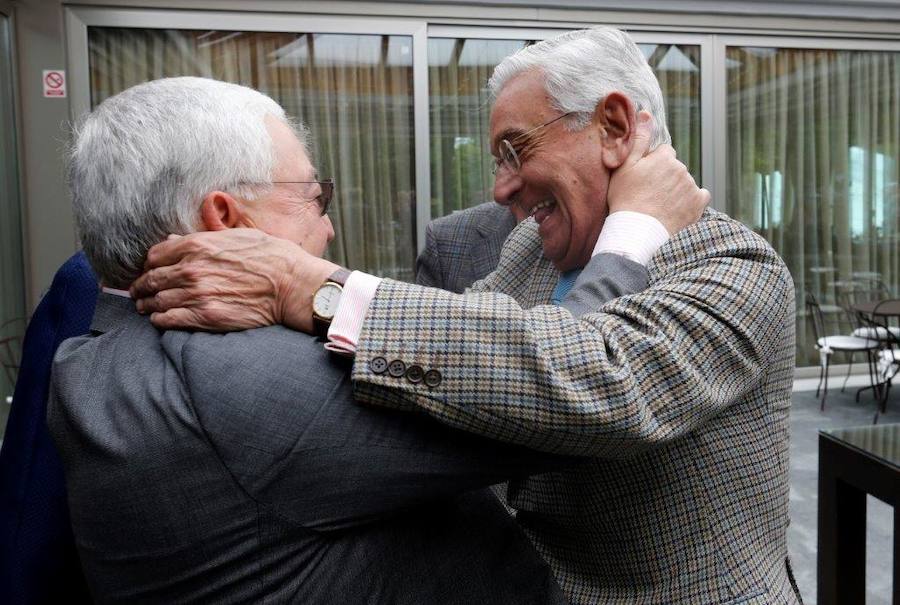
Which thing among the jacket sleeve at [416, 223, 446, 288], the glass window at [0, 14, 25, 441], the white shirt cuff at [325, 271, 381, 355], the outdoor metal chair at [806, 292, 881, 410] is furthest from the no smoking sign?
the outdoor metal chair at [806, 292, 881, 410]

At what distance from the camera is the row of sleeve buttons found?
86 centimetres

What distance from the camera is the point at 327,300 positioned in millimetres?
939

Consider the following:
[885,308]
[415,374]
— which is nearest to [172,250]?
[415,374]

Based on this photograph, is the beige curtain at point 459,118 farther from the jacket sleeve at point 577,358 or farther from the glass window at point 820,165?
the jacket sleeve at point 577,358

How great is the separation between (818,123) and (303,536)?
6683mm

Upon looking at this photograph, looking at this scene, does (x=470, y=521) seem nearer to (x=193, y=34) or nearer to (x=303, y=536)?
(x=303, y=536)

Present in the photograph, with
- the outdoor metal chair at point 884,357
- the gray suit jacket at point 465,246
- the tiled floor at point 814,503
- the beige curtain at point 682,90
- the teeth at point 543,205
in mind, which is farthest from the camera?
the beige curtain at point 682,90

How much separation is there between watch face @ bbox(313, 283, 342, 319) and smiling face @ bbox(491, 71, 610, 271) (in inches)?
24.4

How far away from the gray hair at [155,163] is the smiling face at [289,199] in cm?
2

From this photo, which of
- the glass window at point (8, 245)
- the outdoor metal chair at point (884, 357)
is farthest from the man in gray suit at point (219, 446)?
the outdoor metal chair at point (884, 357)

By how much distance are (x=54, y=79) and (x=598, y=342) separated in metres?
5.01

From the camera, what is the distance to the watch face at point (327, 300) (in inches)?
36.7

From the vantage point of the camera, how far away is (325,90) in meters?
5.52

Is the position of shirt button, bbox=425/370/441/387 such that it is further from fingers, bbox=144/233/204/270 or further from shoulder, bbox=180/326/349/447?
fingers, bbox=144/233/204/270
